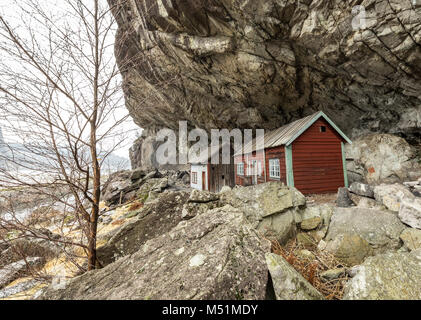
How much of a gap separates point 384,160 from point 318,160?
5362 millimetres

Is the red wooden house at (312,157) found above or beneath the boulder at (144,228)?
above

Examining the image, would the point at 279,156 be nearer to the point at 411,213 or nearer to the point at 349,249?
the point at 411,213

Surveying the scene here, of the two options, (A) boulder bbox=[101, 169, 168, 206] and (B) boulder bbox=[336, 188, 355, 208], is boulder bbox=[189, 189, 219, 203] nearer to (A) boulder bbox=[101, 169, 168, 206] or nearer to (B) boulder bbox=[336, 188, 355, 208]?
(B) boulder bbox=[336, 188, 355, 208]

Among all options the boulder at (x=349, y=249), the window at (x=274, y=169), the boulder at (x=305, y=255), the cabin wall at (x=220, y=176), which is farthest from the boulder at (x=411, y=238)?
the cabin wall at (x=220, y=176)

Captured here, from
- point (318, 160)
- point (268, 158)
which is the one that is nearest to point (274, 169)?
point (268, 158)

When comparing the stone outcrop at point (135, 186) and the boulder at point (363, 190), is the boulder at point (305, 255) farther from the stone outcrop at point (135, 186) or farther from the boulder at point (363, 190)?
the stone outcrop at point (135, 186)

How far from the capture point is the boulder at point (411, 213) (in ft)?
10.4

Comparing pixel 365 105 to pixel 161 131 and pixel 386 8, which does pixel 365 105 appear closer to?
pixel 386 8

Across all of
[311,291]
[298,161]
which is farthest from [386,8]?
[311,291]

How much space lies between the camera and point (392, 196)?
4.42 meters

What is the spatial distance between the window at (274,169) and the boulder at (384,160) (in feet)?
22.3
